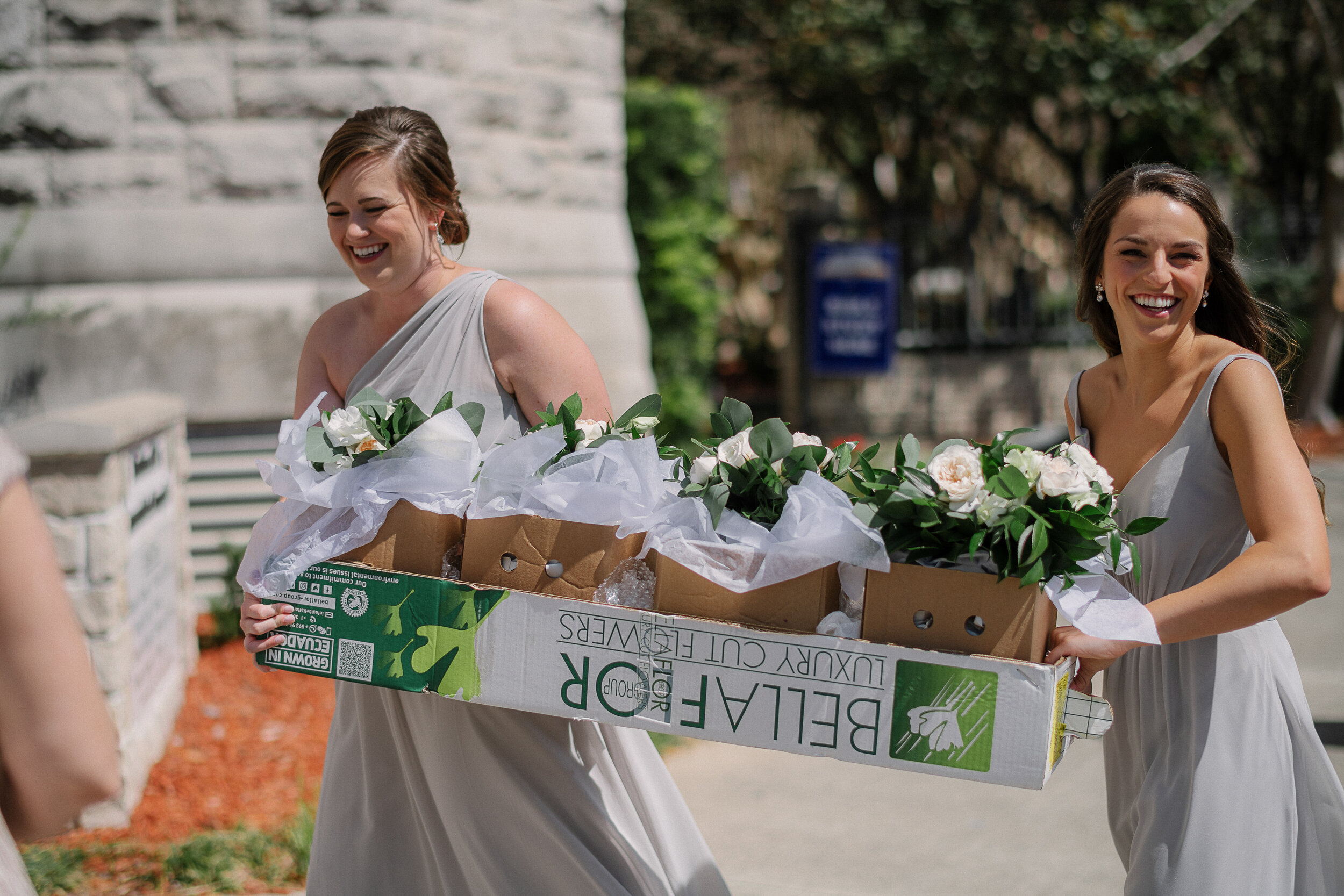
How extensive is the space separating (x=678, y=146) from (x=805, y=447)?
7.61 m

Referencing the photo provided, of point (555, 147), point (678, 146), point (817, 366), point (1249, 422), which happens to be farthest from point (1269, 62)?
point (1249, 422)

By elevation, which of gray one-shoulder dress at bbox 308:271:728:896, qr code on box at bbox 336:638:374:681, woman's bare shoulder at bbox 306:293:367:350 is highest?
woman's bare shoulder at bbox 306:293:367:350

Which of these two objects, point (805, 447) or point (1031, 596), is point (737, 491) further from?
point (1031, 596)

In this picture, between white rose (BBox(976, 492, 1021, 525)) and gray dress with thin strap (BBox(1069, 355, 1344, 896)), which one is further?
gray dress with thin strap (BBox(1069, 355, 1344, 896))

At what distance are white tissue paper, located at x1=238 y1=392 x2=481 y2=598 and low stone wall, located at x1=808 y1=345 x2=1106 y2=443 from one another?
8686 mm

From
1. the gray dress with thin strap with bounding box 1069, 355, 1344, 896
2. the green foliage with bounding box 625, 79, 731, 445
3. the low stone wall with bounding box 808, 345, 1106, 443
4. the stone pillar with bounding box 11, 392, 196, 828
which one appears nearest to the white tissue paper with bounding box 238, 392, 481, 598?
the gray dress with thin strap with bounding box 1069, 355, 1344, 896

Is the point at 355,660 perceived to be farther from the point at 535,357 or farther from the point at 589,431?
the point at 535,357

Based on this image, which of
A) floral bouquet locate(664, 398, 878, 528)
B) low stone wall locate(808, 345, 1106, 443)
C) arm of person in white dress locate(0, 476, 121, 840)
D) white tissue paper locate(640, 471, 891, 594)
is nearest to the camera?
arm of person in white dress locate(0, 476, 121, 840)

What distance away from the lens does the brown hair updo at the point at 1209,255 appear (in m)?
2.20

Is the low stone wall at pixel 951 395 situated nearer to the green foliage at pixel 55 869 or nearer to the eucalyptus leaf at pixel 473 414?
the green foliage at pixel 55 869

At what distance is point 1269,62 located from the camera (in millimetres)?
11883

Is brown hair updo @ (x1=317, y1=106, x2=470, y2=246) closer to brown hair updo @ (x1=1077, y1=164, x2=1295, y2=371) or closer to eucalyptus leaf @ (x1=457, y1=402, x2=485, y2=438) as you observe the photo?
eucalyptus leaf @ (x1=457, y1=402, x2=485, y2=438)

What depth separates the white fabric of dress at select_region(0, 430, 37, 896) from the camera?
3.94 ft

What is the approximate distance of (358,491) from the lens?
228 cm
